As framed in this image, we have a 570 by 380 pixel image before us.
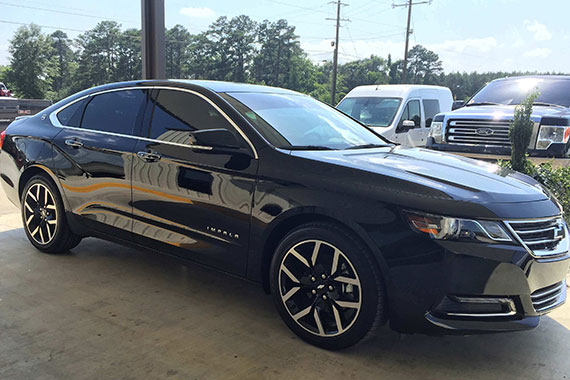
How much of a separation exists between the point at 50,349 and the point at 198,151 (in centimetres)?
149

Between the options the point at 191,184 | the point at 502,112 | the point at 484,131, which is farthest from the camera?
the point at 502,112

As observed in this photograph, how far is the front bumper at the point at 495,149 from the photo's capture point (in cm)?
675

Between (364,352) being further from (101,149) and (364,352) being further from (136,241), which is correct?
(101,149)

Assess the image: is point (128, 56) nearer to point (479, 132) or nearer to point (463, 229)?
point (479, 132)

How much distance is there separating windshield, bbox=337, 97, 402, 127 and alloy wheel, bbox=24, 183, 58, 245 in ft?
23.1

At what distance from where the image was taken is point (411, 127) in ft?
33.2

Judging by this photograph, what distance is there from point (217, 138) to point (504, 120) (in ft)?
17.6

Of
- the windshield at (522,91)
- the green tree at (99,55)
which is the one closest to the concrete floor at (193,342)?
the windshield at (522,91)

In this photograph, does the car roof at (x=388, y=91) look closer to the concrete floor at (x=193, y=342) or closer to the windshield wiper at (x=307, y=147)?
the concrete floor at (x=193, y=342)

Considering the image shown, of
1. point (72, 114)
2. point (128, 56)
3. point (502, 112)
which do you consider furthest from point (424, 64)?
point (72, 114)

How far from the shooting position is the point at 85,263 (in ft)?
14.3

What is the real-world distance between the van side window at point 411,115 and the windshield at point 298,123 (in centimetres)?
628

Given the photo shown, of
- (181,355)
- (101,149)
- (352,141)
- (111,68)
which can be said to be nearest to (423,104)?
(352,141)

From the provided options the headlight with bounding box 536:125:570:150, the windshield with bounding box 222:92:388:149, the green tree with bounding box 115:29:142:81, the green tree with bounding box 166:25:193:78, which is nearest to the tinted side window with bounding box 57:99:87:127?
the windshield with bounding box 222:92:388:149
